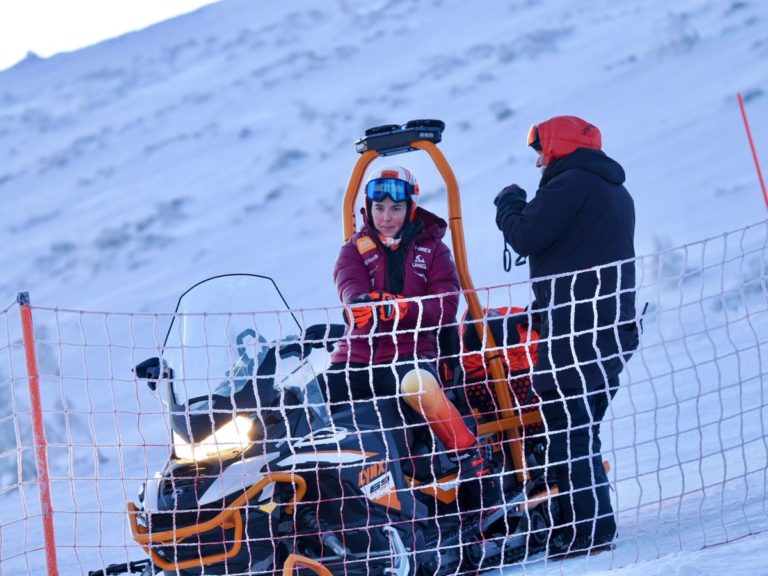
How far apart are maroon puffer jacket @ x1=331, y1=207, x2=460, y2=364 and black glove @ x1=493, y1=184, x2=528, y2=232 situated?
1.20 ft

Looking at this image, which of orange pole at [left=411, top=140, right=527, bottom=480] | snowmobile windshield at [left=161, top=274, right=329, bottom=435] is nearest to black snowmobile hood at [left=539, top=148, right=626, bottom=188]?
orange pole at [left=411, top=140, right=527, bottom=480]

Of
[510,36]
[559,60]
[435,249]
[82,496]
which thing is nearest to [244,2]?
[510,36]

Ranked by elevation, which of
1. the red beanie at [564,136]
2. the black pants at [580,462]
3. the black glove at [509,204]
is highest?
the red beanie at [564,136]

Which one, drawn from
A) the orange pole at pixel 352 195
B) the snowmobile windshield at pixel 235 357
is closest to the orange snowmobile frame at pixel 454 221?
the orange pole at pixel 352 195

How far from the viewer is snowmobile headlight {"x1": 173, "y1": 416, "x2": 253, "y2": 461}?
4766mm

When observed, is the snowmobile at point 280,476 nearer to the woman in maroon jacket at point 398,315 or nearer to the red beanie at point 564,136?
the woman in maroon jacket at point 398,315

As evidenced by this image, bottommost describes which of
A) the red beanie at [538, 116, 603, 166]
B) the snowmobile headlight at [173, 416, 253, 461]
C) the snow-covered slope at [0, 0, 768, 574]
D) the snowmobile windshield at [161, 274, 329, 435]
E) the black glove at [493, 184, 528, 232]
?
the snowmobile headlight at [173, 416, 253, 461]

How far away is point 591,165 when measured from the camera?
554cm

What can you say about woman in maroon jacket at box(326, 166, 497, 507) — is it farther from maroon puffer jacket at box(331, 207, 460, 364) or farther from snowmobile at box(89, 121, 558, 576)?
snowmobile at box(89, 121, 558, 576)

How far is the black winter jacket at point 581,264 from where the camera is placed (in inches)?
214

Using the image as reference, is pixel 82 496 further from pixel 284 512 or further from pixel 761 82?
pixel 761 82

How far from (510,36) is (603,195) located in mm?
23721

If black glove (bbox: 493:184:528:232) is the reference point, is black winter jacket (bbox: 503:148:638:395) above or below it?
below

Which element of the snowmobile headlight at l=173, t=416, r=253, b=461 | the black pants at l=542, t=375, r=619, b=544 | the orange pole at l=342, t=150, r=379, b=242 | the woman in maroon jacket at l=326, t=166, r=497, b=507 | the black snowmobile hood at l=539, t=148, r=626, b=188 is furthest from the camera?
the orange pole at l=342, t=150, r=379, b=242
